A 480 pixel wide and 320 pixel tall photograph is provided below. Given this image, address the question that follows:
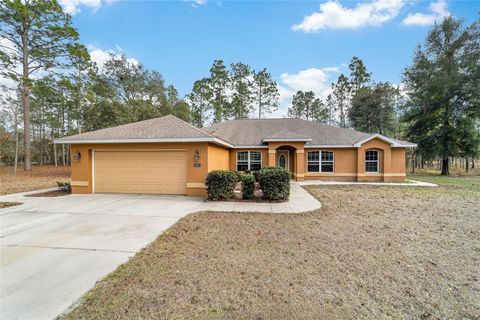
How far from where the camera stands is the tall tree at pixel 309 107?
122 ft

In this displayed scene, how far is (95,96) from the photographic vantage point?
22.9 metres

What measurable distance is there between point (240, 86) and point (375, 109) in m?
19.1

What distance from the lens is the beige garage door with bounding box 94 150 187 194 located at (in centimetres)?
975

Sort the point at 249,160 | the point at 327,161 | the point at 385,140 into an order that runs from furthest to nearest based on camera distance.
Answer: the point at 249,160, the point at 327,161, the point at 385,140

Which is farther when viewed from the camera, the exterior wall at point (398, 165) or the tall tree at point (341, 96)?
the tall tree at point (341, 96)

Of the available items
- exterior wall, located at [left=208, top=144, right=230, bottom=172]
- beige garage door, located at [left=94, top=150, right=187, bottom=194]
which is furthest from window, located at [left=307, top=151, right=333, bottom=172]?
beige garage door, located at [left=94, top=150, right=187, bottom=194]

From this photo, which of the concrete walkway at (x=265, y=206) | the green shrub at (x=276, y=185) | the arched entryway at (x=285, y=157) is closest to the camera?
the concrete walkway at (x=265, y=206)

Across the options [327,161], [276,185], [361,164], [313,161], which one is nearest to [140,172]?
[276,185]

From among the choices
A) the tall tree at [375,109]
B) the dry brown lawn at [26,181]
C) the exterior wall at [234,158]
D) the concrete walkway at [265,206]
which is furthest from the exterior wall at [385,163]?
the dry brown lawn at [26,181]

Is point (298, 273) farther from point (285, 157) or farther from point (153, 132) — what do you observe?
point (285, 157)

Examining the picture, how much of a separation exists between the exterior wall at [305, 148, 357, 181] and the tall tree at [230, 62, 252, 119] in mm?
18777

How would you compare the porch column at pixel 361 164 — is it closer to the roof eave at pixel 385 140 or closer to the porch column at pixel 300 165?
the roof eave at pixel 385 140

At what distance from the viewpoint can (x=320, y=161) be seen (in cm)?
1541

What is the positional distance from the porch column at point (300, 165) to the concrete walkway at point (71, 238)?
5779mm
